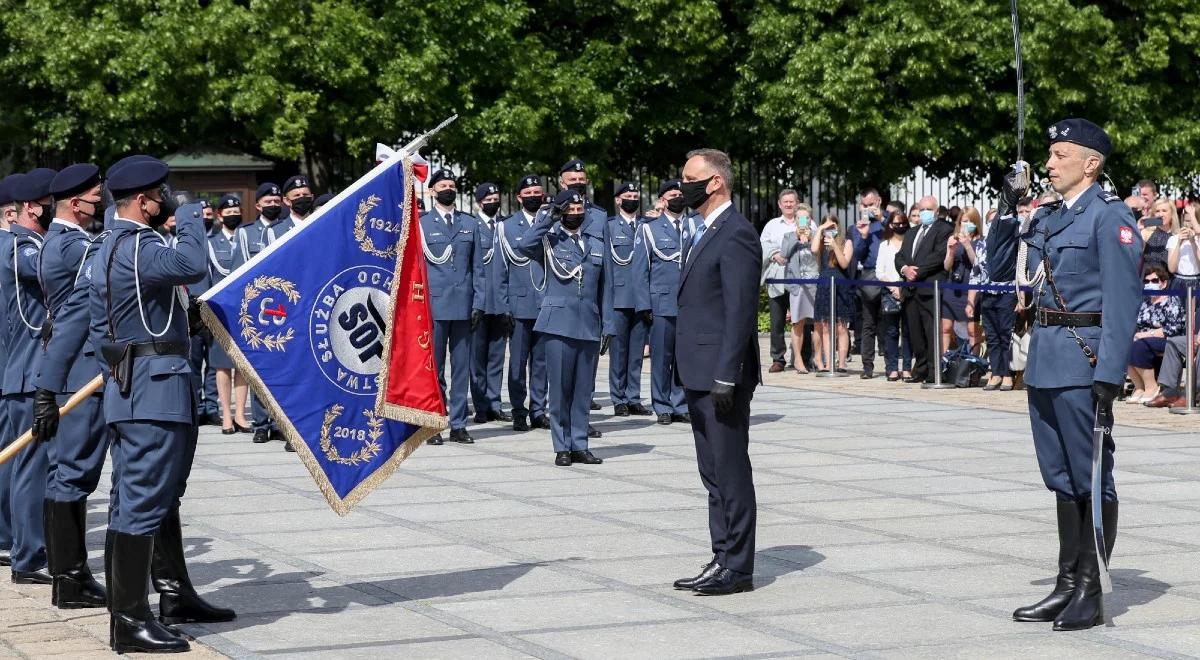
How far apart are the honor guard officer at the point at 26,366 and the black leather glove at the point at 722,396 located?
3.32 m

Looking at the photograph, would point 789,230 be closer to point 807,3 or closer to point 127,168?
point 807,3

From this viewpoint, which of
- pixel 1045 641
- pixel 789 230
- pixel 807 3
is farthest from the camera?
pixel 807 3

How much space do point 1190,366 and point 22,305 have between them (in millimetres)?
10128

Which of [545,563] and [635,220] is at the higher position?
[635,220]

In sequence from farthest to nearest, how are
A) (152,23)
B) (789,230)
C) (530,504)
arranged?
1. (152,23)
2. (789,230)
3. (530,504)

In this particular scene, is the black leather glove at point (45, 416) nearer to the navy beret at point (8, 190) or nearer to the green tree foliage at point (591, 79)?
the navy beret at point (8, 190)

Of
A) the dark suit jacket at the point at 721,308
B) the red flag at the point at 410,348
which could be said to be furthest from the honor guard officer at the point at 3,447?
the dark suit jacket at the point at 721,308

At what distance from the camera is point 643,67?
30234 mm

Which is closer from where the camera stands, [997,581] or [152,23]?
[997,581]

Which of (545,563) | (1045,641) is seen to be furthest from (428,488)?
(1045,641)

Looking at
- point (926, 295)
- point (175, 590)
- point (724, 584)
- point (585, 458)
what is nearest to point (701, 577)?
point (724, 584)

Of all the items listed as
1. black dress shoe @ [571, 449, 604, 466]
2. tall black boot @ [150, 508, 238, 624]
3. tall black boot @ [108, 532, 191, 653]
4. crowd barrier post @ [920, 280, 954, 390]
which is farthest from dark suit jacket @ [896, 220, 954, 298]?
tall black boot @ [108, 532, 191, 653]

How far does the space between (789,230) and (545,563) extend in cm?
1199

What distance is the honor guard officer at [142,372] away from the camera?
24.2ft
